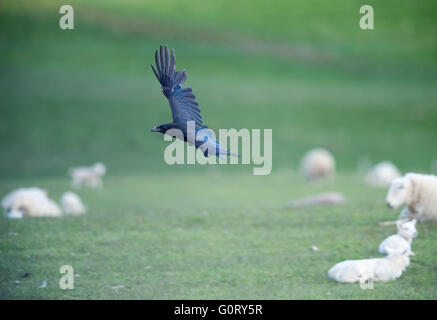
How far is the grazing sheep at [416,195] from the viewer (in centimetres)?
918

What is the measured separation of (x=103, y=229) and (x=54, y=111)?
70.3 ft

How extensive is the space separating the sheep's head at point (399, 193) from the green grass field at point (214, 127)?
0.55m

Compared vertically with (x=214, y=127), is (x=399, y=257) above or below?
below

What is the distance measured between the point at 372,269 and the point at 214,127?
2138 cm

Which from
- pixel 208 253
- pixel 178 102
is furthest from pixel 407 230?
pixel 178 102

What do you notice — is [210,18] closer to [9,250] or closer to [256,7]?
[256,7]

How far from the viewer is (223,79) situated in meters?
37.8

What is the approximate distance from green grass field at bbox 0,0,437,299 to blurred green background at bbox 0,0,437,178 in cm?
14

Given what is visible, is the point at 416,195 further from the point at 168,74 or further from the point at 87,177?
the point at 87,177

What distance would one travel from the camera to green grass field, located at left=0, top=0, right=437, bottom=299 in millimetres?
8211

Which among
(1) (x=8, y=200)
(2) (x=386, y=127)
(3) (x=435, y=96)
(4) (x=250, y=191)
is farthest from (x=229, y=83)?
(1) (x=8, y=200)

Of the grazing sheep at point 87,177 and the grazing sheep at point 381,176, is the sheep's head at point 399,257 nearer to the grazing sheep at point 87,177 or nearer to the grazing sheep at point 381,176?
the grazing sheep at point 381,176

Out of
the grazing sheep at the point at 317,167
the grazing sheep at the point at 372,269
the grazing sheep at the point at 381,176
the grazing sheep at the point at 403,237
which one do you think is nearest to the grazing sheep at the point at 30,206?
the grazing sheep at the point at 372,269

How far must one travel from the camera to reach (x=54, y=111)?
3036 cm
